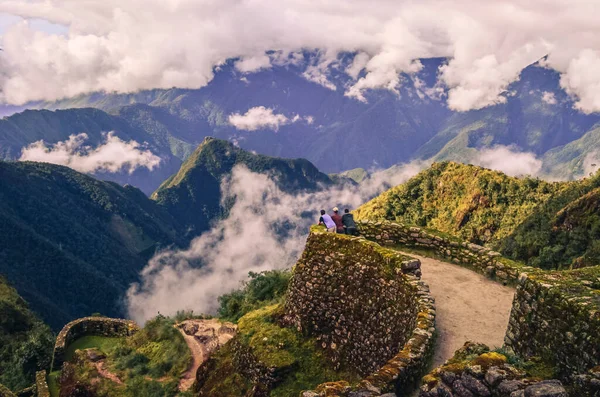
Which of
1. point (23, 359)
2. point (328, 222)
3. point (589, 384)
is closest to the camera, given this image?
point (589, 384)

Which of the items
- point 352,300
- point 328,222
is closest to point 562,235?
point 328,222

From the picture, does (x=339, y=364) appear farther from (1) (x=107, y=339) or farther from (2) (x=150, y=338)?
(1) (x=107, y=339)

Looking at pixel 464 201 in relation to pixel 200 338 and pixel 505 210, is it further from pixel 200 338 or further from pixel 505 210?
pixel 200 338

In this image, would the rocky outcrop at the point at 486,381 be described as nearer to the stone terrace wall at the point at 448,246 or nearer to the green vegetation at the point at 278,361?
the green vegetation at the point at 278,361

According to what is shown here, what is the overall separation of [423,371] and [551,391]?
3780mm

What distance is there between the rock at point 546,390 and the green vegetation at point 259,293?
1653cm

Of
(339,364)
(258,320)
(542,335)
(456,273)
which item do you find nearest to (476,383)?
(542,335)

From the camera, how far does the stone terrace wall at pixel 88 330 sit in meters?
37.3

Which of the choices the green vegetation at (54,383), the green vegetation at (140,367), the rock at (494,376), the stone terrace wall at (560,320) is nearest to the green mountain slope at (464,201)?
the green vegetation at (140,367)

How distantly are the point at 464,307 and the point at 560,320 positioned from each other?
18.2ft

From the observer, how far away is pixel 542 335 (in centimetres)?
881

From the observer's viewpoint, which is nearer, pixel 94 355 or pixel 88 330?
pixel 94 355

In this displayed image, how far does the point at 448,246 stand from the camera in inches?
704

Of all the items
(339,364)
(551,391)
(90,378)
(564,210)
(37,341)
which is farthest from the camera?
(564,210)
